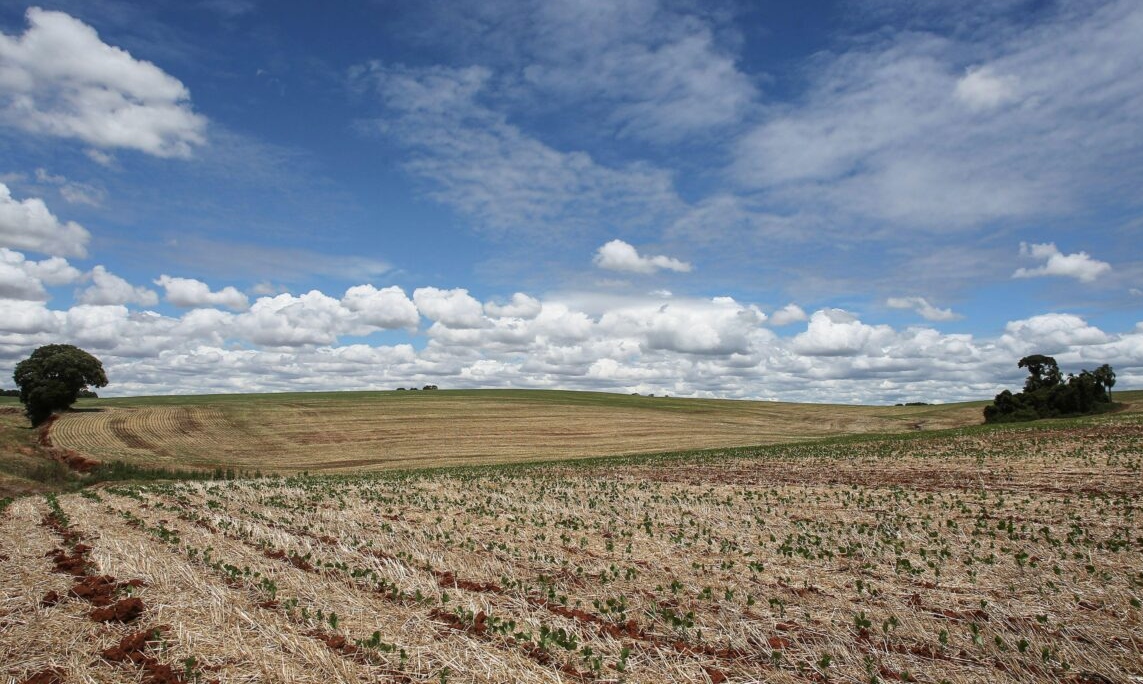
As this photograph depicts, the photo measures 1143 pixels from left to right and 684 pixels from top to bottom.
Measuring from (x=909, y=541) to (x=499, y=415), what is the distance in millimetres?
72470

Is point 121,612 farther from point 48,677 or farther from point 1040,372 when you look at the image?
point 1040,372

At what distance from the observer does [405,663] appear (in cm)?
810

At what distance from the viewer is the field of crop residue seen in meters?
8.16

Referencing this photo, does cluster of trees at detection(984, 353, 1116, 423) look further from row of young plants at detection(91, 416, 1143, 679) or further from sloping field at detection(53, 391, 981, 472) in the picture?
row of young plants at detection(91, 416, 1143, 679)

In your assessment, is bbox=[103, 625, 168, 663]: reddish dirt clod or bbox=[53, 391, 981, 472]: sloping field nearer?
bbox=[103, 625, 168, 663]: reddish dirt clod

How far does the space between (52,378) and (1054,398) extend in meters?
109

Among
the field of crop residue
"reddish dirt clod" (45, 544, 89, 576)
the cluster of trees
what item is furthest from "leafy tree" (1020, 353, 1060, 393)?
"reddish dirt clod" (45, 544, 89, 576)

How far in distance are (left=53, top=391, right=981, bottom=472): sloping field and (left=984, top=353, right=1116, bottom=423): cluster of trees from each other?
5.70 m

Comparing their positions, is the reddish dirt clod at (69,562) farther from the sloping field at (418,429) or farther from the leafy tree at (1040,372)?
the leafy tree at (1040,372)

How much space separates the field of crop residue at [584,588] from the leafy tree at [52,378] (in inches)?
2245

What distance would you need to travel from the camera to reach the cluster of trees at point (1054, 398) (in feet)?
246

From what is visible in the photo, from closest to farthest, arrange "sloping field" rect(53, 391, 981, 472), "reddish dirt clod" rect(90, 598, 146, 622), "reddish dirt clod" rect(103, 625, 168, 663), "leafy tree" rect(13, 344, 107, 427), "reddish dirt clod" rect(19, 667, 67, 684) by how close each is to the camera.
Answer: "reddish dirt clod" rect(19, 667, 67, 684) → "reddish dirt clod" rect(103, 625, 168, 663) → "reddish dirt clod" rect(90, 598, 146, 622) → "sloping field" rect(53, 391, 981, 472) → "leafy tree" rect(13, 344, 107, 427)

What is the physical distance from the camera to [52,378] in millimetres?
69938

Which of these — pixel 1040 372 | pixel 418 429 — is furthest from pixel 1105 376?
pixel 418 429
